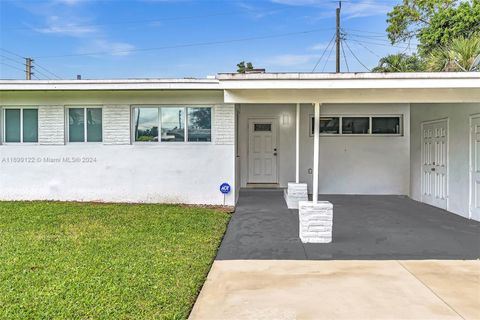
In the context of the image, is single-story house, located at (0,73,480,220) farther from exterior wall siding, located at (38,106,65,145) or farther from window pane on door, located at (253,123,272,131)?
window pane on door, located at (253,123,272,131)

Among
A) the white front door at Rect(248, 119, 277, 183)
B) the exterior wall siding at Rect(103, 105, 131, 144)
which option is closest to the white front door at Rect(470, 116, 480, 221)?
the white front door at Rect(248, 119, 277, 183)

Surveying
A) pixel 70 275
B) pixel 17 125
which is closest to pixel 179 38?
pixel 17 125

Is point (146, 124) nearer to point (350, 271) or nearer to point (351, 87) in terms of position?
point (351, 87)

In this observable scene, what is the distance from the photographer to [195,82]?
337 inches

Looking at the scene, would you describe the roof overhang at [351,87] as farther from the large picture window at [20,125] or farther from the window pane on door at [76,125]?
the large picture window at [20,125]

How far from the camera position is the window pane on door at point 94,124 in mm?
9492

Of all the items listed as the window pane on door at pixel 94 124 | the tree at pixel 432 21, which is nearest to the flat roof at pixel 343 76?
the window pane on door at pixel 94 124

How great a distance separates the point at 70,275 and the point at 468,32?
19.9 m

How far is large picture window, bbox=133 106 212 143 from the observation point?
9359mm

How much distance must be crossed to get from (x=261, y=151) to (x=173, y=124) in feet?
11.6

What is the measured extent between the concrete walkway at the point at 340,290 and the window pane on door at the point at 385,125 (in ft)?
23.1

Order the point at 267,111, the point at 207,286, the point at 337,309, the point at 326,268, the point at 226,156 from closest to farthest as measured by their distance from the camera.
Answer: the point at 337,309 → the point at 207,286 → the point at 326,268 → the point at 226,156 → the point at 267,111

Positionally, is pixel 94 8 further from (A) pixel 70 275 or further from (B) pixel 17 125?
(A) pixel 70 275

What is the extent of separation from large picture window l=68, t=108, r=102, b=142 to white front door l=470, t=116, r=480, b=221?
8.58 meters
